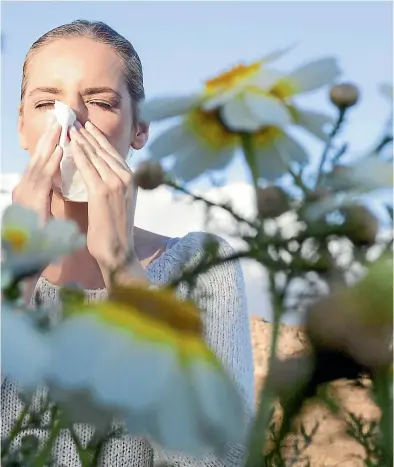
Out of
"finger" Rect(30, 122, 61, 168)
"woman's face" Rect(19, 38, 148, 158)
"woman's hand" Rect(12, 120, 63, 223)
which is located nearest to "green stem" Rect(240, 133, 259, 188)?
"woman's hand" Rect(12, 120, 63, 223)

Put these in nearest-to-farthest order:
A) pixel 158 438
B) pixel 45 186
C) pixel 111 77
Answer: pixel 158 438 → pixel 45 186 → pixel 111 77

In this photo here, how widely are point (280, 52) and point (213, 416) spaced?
0.10 meters

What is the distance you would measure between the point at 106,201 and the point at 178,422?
0.20 m

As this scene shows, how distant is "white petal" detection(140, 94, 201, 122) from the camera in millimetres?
154

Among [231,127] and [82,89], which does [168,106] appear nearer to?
[231,127]

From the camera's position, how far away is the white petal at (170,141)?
0.52ft

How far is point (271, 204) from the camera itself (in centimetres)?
14

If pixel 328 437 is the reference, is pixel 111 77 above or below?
below

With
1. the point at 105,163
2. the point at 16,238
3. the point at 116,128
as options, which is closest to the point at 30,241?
the point at 16,238

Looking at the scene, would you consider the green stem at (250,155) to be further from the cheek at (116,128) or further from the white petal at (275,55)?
the cheek at (116,128)

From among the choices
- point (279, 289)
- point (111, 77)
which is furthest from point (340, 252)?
point (111, 77)

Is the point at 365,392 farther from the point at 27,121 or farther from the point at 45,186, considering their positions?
the point at 27,121

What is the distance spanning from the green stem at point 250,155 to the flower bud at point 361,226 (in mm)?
20

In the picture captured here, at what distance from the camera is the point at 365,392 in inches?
4.8
